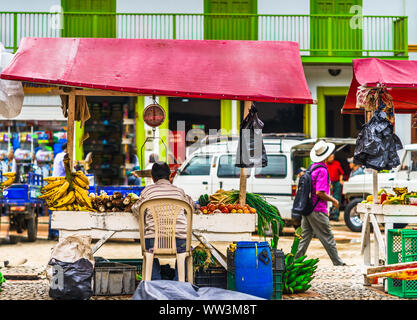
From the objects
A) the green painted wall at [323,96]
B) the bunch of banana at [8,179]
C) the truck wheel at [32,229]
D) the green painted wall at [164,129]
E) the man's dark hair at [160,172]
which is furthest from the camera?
→ the green painted wall at [323,96]

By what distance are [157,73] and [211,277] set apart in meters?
2.49

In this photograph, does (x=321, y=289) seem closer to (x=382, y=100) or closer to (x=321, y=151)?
(x=382, y=100)

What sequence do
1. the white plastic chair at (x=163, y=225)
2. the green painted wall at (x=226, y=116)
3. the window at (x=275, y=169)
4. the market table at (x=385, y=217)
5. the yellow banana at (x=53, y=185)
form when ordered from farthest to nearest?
1. the green painted wall at (x=226, y=116)
2. the window at (x=275, y=169)
3. the market table at (x=385, y=217)
4. the yellow banana at (x=53, y=185)
5. the white plastic chair at (x=163, y=225)

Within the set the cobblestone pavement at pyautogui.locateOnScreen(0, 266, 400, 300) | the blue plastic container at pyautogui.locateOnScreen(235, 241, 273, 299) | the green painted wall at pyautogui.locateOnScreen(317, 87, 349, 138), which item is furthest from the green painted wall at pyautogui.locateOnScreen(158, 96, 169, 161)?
the blue plastic container at pyautogui.locateOnScreen(235, 241, 273, 299)

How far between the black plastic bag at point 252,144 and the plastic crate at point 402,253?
1.84m

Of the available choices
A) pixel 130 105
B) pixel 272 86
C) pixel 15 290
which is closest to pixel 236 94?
pixel 272 86

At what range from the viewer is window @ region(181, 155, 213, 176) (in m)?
15.8

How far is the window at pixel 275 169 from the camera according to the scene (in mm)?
15680

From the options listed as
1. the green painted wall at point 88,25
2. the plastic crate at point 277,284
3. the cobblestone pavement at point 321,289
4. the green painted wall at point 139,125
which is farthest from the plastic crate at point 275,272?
the green painted wall at point 88,25

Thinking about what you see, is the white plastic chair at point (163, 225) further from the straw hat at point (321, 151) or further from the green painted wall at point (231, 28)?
the green painted wall at point (231, 28)

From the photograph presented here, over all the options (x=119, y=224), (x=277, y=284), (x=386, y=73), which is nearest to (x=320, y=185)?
(x=386, y=73)

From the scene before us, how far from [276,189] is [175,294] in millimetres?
9556

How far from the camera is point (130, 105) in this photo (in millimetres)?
21250
